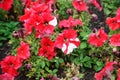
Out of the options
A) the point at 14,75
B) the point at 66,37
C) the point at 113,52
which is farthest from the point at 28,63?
the point at 113,52

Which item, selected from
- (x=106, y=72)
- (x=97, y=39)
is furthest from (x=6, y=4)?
(x=106, y=72)

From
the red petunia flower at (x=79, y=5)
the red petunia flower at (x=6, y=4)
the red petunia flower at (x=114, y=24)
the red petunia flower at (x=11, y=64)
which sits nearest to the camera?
the red petunia flower at (x=11, y=64)

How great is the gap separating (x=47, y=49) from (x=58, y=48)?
221mm

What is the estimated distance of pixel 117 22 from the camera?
13.7 ft

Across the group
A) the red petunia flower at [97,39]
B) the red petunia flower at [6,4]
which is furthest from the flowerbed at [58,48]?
the red petunia flower at [6,4]

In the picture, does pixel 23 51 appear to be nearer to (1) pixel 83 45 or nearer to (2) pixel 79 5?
(1) pixel 83 45

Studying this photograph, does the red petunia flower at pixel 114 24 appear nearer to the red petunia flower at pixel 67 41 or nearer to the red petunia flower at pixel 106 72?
the red petunia flower at pixel 67 41

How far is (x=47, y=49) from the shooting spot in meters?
Answer: 4.09

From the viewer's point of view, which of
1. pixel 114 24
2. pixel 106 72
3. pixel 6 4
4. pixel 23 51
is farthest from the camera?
pixel 6 4

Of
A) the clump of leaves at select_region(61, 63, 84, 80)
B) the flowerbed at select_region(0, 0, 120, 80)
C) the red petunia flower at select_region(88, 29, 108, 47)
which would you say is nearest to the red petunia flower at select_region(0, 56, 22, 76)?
the flowerbed at select_region(0, 0, 120, 80)

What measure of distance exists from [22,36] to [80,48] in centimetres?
68

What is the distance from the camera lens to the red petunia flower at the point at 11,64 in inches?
158

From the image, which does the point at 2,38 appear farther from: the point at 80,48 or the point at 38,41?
the point at 80,48

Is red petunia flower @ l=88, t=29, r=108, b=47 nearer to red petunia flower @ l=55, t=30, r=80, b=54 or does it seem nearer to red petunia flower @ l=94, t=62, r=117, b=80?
red petunia flower @ l=55, t=30, r=80, b=54
